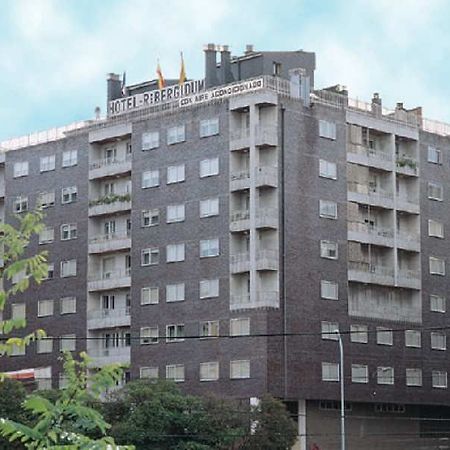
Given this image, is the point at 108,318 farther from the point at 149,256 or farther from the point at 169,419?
the point at 169,419

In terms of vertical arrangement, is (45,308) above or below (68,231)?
below

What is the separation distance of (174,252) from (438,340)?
2287 centimetres

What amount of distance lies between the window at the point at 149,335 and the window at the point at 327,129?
1959cm

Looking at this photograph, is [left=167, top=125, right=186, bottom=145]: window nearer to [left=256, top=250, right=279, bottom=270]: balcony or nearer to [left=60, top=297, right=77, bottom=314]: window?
[left=256, top=250, right=279, bottom=270]: balcony

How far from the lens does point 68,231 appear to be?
346ft

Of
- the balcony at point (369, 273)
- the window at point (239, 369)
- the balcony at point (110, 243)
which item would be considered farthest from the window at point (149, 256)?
the balcony at point (369, 273)

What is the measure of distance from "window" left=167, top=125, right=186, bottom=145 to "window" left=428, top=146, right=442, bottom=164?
21.2 m

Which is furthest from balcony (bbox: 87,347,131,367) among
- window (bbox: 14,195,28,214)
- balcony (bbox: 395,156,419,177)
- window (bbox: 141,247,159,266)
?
balcony (bbox: 395,156,419,177)

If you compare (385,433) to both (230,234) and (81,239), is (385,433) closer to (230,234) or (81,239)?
(230,234)

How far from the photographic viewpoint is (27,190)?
109 metres

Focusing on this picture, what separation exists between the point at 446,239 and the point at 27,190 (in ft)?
117

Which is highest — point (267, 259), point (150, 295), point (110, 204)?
point (110, 204)

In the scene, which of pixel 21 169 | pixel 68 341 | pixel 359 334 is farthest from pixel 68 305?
pixel 359 334

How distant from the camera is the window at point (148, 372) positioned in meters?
96.1
